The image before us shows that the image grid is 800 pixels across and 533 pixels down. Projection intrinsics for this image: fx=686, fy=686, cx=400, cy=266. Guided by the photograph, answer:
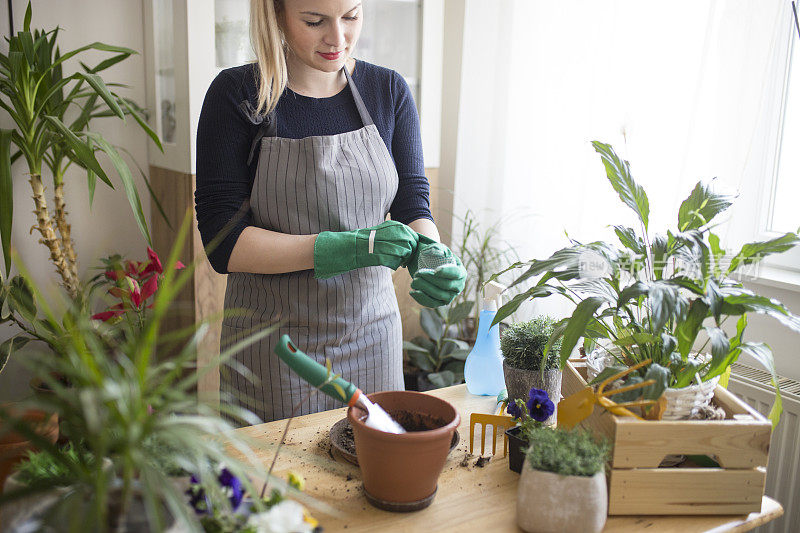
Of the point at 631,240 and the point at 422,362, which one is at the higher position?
the point at 631,240

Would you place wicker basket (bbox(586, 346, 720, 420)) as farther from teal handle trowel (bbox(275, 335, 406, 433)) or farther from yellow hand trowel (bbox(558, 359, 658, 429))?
teal handle trowel (bbox(275, 335, 406, 433))

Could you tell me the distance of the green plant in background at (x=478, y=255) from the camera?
7.99 ft

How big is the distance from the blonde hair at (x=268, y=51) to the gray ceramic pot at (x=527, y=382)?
0.74 m

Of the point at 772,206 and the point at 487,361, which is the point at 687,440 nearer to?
the point at 487,361

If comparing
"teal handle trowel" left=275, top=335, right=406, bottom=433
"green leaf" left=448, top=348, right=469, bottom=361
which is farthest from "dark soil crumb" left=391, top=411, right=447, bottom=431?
"green leaf" left=448, top=348, right=469, bottom=361

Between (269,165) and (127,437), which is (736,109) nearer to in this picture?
(269,165)

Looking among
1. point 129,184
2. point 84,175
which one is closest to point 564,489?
point 129,184

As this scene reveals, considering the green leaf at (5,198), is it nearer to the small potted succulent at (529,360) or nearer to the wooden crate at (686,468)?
the small potted succulent at (529,360)

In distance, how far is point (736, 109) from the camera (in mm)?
1654

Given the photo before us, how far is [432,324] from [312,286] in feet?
3.52

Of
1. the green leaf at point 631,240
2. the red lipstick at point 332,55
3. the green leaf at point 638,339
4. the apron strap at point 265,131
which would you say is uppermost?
the red lipstick at point 332,55

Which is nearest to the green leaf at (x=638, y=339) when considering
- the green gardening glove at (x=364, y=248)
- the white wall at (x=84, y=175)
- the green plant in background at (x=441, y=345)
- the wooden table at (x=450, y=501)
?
the wooden table at (x=450, y=501)

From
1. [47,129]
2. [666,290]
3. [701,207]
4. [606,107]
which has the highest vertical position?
[606,107]

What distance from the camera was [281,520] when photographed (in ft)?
2.35
